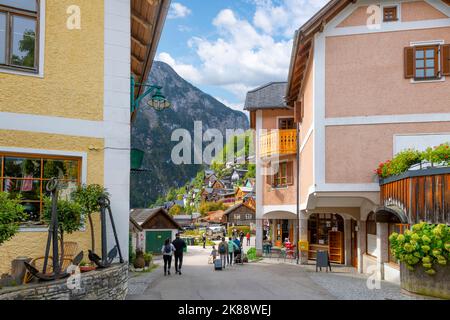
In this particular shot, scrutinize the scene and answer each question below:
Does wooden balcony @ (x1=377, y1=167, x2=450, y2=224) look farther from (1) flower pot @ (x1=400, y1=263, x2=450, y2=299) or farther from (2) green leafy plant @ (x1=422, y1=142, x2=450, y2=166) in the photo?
(1) flower pot @ (x1=400, y1=263, x2=450, y2=299)

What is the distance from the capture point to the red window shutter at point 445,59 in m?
17.0

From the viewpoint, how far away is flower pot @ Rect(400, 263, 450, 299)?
40.3 ft

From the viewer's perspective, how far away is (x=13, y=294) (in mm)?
7703

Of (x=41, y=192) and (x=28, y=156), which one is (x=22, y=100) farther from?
(x=41, y=192)

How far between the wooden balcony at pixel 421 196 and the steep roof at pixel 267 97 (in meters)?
14.7

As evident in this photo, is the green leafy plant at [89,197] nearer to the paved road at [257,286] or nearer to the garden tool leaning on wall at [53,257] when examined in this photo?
the garden tool leaning on wall at [53,257]

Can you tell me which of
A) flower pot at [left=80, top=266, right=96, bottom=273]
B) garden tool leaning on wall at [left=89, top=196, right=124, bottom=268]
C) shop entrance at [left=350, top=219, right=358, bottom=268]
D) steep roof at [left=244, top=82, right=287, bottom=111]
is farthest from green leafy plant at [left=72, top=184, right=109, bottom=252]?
steep roof at [left=244, top=82, right=287, bottom=111]

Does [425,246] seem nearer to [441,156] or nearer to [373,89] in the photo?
[441,156]

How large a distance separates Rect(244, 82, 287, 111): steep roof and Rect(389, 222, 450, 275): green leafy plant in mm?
17060

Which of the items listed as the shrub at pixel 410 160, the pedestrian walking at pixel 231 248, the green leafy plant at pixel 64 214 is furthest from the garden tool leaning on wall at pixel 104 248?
the pedestrian walking at pixel 231 248

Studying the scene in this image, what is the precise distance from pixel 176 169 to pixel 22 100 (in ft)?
612

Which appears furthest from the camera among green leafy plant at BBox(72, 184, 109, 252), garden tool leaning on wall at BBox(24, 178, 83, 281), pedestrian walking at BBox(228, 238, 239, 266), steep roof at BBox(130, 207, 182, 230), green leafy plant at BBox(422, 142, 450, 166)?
steep roof at BBox(130, 207, 182, 230)

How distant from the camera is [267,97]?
3077 cm
